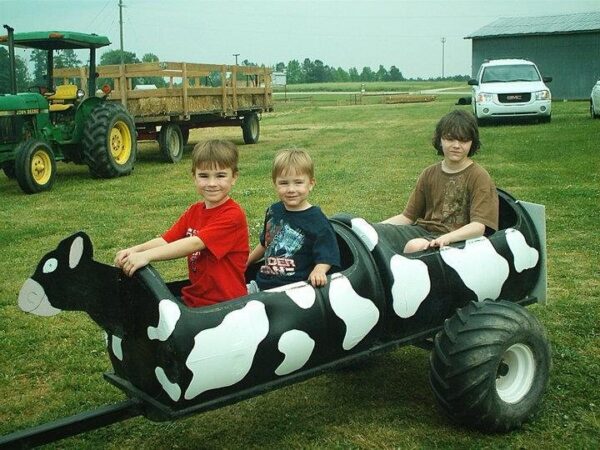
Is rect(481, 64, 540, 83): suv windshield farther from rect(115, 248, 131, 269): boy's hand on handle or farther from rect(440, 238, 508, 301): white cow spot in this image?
rect(115, 248, 131, 269): boy's hand on handle

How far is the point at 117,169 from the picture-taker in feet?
42.0

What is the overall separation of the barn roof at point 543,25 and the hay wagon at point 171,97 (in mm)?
24977

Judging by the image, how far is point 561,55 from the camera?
38.0m

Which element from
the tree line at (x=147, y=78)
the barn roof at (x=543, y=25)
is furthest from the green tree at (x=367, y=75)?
the barn roof at (x=543, y=25)

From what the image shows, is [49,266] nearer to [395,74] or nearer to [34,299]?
[34,299]

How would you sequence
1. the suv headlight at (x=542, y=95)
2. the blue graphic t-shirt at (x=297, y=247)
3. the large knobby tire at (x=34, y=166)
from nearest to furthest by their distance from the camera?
the blue graphic t-shirt at (x=297, y=247), the large knobby tire at (x=34, y=166), the suv headlight at (x=542, y=95)

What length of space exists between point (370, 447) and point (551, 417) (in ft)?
2.95

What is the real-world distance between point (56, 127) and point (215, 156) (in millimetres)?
9677

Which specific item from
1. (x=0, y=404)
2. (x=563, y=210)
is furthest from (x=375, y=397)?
(x=563, y=210)

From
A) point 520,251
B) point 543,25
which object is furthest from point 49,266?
point 543,25

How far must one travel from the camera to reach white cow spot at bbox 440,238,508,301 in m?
3.76

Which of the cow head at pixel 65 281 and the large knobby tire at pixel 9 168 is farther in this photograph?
the large knobby tire at pixel 9 168

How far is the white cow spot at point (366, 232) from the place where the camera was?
3566 mm

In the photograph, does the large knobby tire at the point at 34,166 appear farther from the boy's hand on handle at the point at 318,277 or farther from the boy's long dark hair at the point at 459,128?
the boy's hand on handle at the point at 318,277
